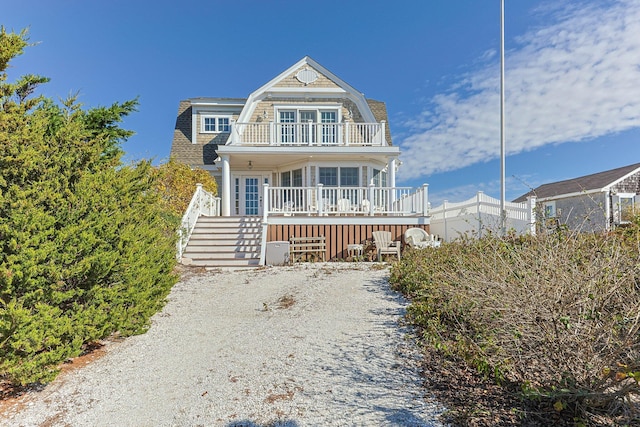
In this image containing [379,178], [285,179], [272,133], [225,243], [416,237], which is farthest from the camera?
[285,179]

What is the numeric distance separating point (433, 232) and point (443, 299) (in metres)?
9.14

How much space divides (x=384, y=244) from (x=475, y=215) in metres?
3.67

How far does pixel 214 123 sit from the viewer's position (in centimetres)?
1806

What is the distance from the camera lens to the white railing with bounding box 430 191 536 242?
10.5 metres

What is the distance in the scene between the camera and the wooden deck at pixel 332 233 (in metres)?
11.1

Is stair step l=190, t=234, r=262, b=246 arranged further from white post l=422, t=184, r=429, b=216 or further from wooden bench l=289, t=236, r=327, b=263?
white post l=422, t=184, r=429, b=216

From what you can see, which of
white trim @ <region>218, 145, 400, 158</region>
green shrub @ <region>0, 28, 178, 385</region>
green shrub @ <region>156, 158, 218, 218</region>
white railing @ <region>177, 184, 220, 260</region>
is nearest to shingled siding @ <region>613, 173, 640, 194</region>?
white trim @ <region>218, 145, 400, 158</region>

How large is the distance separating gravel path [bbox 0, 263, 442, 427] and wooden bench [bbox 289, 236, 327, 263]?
4.88m

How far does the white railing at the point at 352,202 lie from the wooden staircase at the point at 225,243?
981 mm

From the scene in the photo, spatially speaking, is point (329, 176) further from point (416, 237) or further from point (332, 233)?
point (416, 237)

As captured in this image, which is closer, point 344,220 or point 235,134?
point 344,220

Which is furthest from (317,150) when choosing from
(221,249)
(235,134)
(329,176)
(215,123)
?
(215,123)

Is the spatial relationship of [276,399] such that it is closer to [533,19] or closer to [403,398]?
[403,398]

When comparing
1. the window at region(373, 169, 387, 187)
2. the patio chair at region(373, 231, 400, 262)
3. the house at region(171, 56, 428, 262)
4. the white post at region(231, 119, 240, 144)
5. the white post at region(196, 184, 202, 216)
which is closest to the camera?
the patio chair at region(373, 231, 400, 262)
